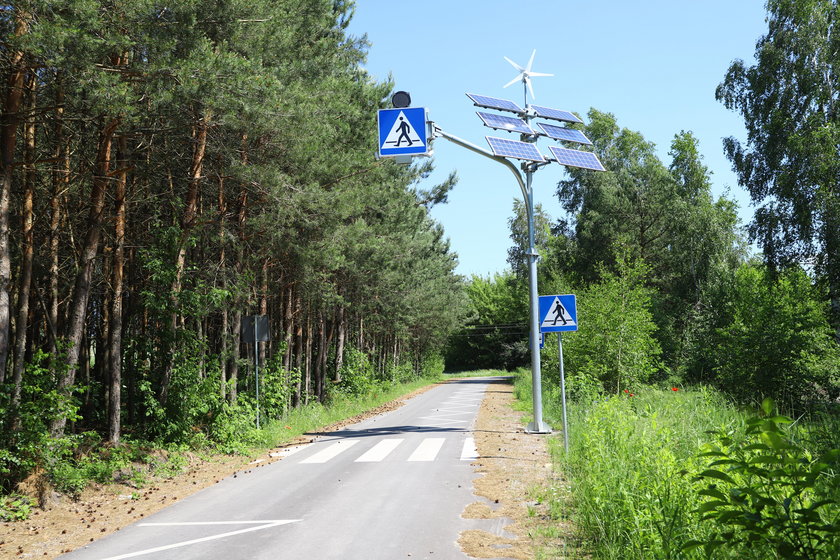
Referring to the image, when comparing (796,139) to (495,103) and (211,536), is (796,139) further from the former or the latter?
(211,536)

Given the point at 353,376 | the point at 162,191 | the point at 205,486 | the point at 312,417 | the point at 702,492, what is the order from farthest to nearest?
1. the point at 353,376
2. the point at 312,417
3. the point at 162,191
4. the point at 205,486
5. the point at 702,492

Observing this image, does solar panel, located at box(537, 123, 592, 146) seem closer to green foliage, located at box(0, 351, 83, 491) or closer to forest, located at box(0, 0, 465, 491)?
forest, located at box(0, 0, 465, 491)

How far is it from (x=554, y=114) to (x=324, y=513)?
46.3 feet

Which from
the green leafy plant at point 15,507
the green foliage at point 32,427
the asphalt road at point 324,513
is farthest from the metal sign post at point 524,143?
the green leafy plant at point 15,507

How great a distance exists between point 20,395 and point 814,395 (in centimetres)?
2470

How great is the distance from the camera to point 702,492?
9.69 feet

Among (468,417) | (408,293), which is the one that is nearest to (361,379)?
(408,293)

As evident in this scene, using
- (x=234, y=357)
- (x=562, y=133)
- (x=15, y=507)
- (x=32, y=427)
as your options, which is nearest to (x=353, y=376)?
Answer: (x=234, y=357)

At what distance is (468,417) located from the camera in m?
23.3

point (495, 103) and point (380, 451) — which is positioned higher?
point (495, 103)

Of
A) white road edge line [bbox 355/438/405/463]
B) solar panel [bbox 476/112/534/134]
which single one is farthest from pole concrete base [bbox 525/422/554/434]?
solar panel [bbox 476/112/534/134]

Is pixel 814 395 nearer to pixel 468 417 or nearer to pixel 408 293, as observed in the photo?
pixel 468 417

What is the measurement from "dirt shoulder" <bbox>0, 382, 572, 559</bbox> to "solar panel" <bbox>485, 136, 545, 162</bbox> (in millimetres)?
6846

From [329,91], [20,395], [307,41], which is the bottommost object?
[20,395]
